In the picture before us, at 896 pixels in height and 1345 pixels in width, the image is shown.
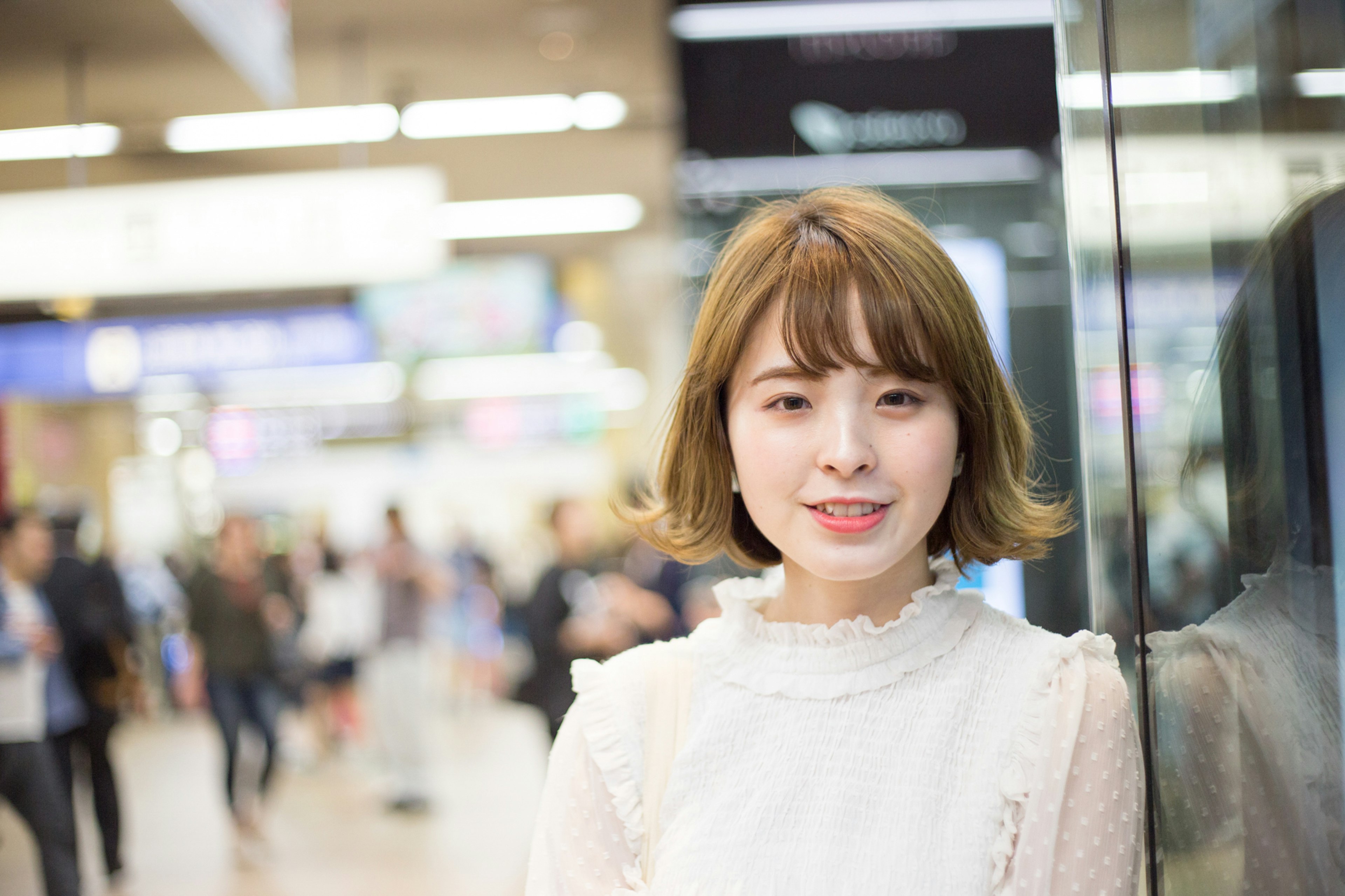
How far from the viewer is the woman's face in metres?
1.03

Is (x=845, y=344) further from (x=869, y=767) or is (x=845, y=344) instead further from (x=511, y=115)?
(x=511, y=115)

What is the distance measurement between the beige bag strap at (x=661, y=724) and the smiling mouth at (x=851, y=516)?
0.24 m

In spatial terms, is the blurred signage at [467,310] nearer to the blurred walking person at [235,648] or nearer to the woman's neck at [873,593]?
the blurred walking person at [235,648]

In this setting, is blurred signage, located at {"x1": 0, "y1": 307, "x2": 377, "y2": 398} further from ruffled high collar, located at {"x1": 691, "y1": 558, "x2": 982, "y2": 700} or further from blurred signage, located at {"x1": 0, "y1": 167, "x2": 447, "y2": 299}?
ruffled high collar, located at {"x1": 691, "y1": 558, "x2": 982, "y2": 700}

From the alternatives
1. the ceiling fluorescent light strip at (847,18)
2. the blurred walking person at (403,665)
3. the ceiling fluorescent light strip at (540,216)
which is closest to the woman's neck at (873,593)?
the ceiling fluorescent light strip at (847,18)

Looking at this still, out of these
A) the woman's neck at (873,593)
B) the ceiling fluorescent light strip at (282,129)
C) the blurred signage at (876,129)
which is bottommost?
the woman's neck at (873,593)

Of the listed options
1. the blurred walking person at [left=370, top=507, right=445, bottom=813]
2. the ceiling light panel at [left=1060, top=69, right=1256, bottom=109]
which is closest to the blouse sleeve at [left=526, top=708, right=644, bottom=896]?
the ceiling light panel at [left=1060, top=69, right=1256, bottom=109]

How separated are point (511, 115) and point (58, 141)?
2.19 metres

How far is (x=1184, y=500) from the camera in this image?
1.07m

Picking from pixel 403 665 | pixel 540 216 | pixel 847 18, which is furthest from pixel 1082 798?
pixel 403 665

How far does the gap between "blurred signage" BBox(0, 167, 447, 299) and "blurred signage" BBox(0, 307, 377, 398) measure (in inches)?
A: 52.6

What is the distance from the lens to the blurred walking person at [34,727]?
4.48m

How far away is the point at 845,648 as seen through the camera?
1.10 meters

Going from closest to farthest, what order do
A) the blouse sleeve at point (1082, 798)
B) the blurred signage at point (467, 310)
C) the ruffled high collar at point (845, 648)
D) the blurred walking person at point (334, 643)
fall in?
the blouse sleeve at point (1082, 798) < the ruffled high collar at point (845, 648) < the blurred signage at point (467, 310) < the blurred walking person at point (334, 643)
